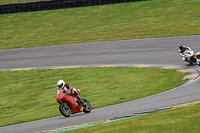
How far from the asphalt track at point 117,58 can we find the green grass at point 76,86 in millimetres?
1322

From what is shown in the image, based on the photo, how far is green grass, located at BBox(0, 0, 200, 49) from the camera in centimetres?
3647

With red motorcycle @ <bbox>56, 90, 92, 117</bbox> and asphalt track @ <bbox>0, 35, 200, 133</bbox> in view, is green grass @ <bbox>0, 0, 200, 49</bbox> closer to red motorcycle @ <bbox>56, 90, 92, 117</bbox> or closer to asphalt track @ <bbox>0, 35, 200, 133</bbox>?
asphalt track @ <bbox>0, 35, 200, 133</bbox>

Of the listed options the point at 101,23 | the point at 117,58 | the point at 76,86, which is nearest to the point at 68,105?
the point at 76,86

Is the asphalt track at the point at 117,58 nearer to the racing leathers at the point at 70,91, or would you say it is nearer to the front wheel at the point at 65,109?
the front wheel at the point at 65,109

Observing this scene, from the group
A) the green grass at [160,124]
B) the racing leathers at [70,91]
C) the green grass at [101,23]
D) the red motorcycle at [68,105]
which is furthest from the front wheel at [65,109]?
the green grass at [101,23]

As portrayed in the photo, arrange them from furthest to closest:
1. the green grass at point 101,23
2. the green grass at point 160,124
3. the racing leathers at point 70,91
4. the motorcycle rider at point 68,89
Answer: the green grass at point 101,23 < the racing leathers at point 70,91 < the motorcycle rider at point 68,89 < the green grass at point 160,124

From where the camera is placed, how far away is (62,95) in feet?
50.7

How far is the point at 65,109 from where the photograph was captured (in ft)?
51.0

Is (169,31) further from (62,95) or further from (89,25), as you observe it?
(62,95)

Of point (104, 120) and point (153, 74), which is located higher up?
point (104, 120)

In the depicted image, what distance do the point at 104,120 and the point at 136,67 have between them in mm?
11745

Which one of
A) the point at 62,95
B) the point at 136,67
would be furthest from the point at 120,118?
the point at 136,67

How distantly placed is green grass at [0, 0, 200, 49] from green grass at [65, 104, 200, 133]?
20.9 metres

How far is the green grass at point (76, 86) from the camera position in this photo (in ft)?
59.7
